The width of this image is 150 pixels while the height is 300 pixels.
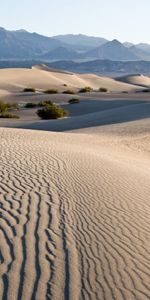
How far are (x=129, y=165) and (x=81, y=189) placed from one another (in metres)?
4.38

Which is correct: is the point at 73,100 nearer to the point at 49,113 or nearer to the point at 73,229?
the point at 49,113

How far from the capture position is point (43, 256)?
597 centimetres

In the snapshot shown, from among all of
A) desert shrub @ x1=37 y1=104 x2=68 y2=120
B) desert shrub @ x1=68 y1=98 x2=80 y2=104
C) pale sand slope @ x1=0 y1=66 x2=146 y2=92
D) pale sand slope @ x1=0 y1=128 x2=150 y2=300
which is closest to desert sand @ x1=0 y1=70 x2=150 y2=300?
pale sand slope @ x1=0 y1=128 x2=150 y2=300

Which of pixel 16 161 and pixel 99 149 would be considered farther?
pixel 99 149

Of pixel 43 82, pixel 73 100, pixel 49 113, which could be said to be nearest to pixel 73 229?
pixel 49 113

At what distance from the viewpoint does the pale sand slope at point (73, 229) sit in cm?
532

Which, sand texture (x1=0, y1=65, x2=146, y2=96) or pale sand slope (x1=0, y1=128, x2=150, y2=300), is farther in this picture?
sand texture (x1=0, y1=65, x2=146, y2=96)

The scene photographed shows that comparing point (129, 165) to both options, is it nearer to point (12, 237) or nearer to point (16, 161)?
point (16, 161)

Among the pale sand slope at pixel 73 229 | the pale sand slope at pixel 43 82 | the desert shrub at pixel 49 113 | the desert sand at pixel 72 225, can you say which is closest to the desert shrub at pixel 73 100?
the desert shrub at pixel 49 113

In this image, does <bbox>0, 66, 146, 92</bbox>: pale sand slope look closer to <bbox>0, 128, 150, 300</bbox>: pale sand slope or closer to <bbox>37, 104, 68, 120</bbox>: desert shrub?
<bbox>37, 104, 68, 120</bbox>: desert shrub

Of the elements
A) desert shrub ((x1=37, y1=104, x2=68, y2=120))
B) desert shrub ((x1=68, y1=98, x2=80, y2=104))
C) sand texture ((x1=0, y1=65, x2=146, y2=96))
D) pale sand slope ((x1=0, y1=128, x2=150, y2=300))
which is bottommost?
pale sand slope ((x1=0, y1=128, x2=150, y2=300))

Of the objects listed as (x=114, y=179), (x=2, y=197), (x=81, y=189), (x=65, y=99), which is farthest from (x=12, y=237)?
(x=65, y=99)

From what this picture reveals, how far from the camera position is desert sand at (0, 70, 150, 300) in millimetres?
5336

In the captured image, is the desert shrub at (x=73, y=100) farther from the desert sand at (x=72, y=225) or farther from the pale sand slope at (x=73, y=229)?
the pale sand slope at (x=73, y=229)
